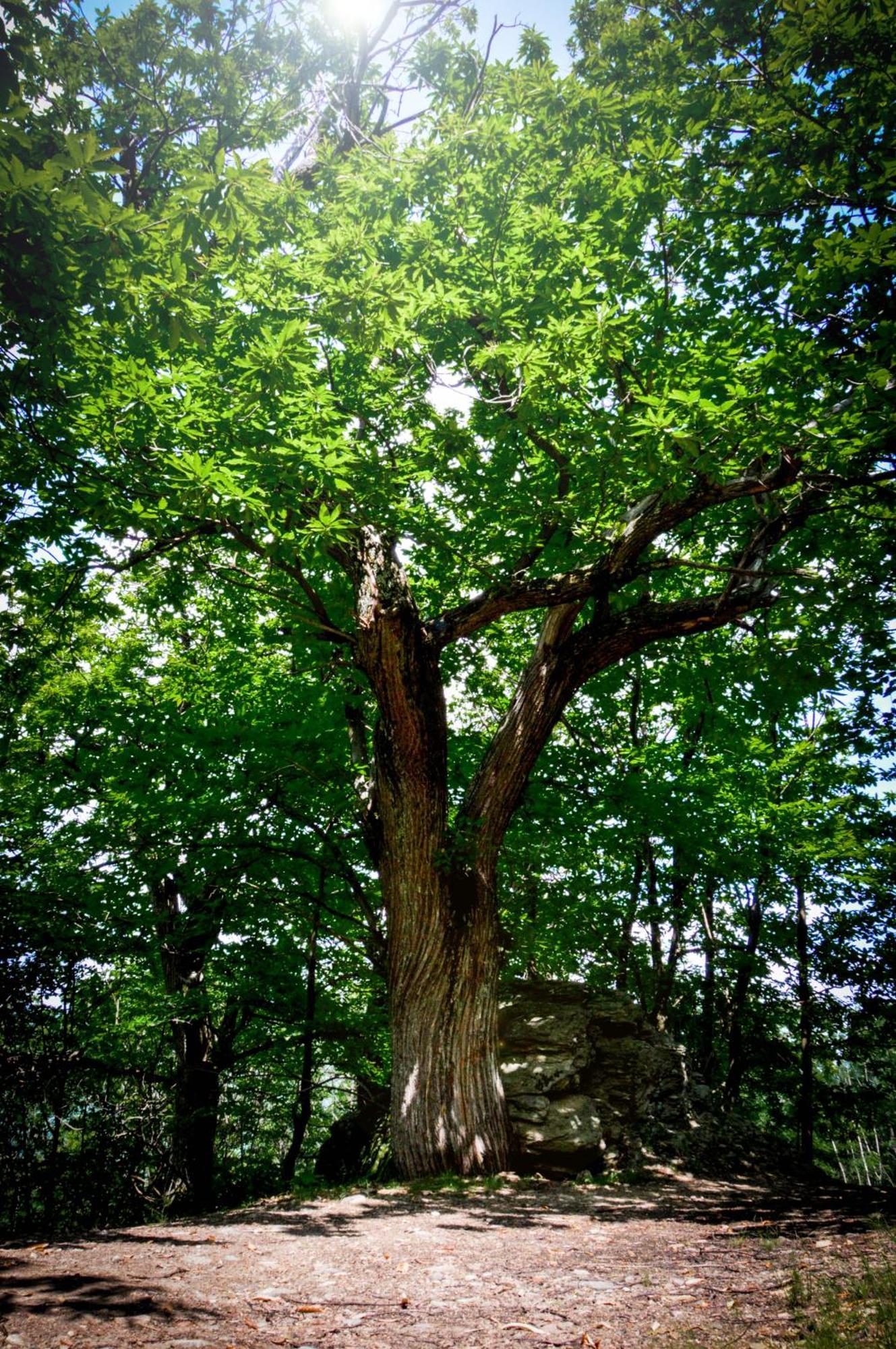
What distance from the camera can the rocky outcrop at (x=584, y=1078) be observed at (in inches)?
259

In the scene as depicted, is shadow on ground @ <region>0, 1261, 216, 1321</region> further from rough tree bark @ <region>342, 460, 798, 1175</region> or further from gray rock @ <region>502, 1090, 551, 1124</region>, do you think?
gray rock @ <region>502, 1090, 551, 1124</region>

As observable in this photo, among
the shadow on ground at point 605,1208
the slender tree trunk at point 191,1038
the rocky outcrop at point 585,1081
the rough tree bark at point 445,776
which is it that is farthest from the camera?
the slender tree trunk at point 191,1038

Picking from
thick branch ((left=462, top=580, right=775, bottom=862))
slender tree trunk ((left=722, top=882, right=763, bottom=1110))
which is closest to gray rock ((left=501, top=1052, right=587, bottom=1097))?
thick branch ((left=462, top=580, right=775, bottom=862))

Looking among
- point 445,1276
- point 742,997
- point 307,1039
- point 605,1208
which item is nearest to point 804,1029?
point 742,997

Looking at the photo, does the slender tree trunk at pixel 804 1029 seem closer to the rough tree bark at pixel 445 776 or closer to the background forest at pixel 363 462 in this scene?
the background forest at pixel 363 462

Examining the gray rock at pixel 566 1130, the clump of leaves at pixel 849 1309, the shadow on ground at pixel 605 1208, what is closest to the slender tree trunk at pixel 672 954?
the gray rock at pixel 566 1130

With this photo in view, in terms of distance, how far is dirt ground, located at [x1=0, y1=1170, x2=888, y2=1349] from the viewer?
2.45 m

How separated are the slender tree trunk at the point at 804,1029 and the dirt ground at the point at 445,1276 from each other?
40.8 feet

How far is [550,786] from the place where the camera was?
970 cm

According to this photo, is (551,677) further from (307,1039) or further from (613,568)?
(307,1039)

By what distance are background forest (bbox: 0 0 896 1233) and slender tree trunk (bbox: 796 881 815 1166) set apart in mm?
5619

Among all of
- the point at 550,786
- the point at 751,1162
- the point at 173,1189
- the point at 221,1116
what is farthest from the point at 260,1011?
the point at 751,1162

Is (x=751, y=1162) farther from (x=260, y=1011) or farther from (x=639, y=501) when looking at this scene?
(x=260, y=1011)

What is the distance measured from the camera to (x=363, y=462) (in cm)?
586
